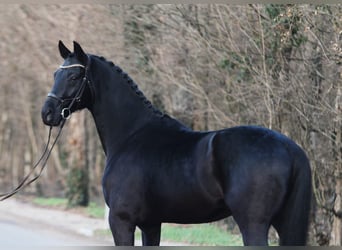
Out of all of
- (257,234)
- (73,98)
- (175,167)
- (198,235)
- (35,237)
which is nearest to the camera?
(257,234)

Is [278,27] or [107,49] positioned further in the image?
[107,49]

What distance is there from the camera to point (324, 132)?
11453 mm

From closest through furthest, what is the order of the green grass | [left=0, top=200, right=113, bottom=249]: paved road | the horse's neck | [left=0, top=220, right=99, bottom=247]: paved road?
the horse's neck → [left=0, top=220, right=99, bottom=247]: paved road → the green grass → [left=0, top=200, right=113, bottom=249]: paved road

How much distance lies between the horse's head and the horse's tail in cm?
212

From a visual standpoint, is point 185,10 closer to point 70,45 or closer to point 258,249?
point 70,45

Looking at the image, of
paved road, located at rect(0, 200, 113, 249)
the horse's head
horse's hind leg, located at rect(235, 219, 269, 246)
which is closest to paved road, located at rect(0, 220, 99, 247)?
paved road, located at rect(0, 200, 113, 249)

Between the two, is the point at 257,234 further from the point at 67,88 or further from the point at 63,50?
the point at 63,50

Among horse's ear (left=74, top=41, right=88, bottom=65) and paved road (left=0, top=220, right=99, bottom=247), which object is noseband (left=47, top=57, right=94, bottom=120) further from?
paved road (left=0, top=220, right=99, bottom=247)

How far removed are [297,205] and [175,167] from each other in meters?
1.08

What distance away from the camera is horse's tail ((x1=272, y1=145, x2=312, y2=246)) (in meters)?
5.63

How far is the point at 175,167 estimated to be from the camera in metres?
6.00

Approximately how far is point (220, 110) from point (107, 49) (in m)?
3.86

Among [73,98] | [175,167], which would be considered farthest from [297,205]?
[73,98]

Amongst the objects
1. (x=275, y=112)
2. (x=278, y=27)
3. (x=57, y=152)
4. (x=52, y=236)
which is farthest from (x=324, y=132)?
(x=57, y=152)
